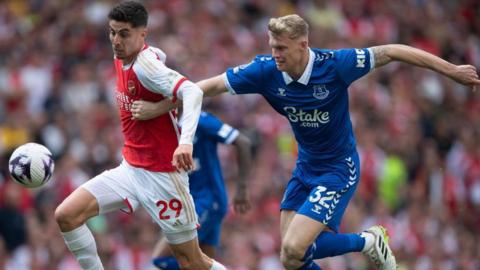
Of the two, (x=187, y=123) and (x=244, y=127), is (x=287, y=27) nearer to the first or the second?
(x=187, y=123)

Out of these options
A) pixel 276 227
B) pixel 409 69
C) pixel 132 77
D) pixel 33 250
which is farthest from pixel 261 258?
pixel 409 69

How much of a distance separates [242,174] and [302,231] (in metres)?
2.02

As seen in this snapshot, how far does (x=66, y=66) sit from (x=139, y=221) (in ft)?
12.3

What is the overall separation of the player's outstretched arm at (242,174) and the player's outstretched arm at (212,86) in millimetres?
1713

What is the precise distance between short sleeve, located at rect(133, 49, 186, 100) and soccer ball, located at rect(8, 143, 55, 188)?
3.61 ft

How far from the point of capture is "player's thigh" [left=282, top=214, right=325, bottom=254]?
384 inches

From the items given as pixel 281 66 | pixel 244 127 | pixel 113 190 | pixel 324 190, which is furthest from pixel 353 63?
pixel 244 127

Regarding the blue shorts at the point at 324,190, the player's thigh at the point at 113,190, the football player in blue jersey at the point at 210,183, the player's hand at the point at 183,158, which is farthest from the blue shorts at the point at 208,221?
the player's hand at the point at 183,158

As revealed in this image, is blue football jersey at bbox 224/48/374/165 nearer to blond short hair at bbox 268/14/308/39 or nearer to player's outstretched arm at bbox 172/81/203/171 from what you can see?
blond short hair at bbox 268/14/308/39

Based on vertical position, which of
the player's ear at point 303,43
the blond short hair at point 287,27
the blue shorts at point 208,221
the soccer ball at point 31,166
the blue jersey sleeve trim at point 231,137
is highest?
the blond short hair at point 287,27

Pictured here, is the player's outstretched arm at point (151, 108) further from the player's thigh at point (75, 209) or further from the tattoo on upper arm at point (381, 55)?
the tattoo on upper arm at point (381, 55)

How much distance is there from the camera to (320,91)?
389 inches

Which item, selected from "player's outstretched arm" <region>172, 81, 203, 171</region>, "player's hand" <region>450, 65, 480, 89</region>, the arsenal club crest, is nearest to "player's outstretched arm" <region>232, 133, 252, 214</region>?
the arsenal club crest

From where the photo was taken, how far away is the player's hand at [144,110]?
951 cm
